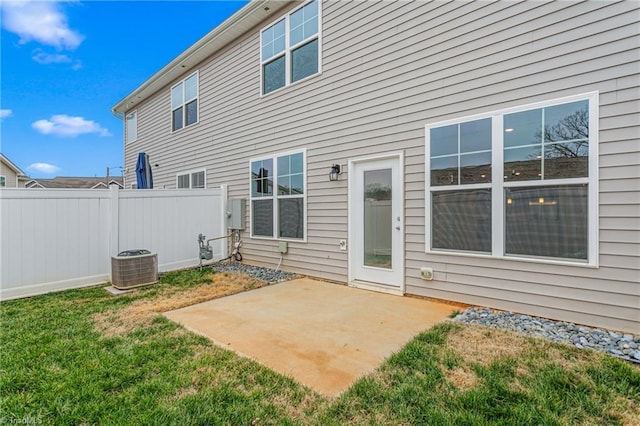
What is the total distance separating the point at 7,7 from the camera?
589 centimetres

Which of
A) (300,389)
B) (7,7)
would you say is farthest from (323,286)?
(7,7)

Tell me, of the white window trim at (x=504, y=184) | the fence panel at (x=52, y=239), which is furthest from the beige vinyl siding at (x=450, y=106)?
the fence panel at (x=52, y=239)

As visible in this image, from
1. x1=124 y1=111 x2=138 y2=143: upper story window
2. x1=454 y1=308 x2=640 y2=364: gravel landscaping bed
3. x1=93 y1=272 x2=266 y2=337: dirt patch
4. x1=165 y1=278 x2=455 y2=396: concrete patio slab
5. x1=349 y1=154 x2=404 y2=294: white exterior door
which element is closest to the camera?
x1=165 y1=278 x2=455 y2=396: concrete patio slab

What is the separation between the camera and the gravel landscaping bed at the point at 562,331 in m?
2.69

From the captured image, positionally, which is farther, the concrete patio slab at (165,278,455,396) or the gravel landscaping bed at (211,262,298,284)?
the gravel landscaping bed at (211,262,298,284)

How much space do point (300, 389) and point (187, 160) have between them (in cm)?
842

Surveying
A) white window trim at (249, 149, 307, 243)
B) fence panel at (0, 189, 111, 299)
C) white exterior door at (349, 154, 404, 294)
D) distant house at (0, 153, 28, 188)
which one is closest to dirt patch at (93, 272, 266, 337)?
white window trim at (249, 149, 307, 243)

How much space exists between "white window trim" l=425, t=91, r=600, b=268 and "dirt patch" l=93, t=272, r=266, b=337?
10.5 ft

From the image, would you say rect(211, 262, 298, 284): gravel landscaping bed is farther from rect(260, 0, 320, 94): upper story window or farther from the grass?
rect(260, 0, 320, 94): upper story window

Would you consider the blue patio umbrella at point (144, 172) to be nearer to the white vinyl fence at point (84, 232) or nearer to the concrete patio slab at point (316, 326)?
the white vinyl fence at point (84, 232)

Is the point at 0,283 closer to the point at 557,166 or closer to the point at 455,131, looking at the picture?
the point at 455,131

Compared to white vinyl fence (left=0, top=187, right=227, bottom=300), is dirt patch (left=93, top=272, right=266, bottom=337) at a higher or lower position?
lower

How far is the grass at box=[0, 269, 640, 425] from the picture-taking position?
186 cm

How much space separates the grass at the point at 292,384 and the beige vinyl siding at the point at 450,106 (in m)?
0.93
